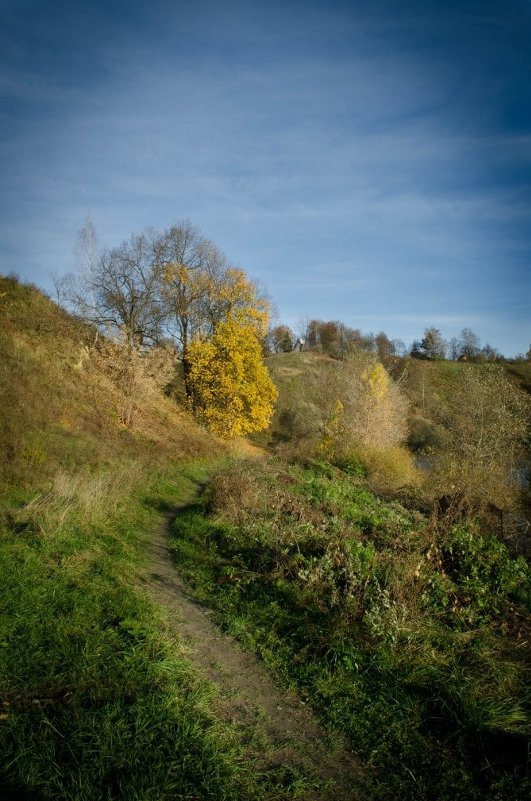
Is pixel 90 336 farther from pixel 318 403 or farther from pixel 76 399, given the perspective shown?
pixel 318 403

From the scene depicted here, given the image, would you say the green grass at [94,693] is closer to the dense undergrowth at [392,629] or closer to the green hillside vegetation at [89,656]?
the green hillside vegetation at [89,656]

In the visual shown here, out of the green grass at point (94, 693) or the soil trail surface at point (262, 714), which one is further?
the soil trail surface at point (262, 714)

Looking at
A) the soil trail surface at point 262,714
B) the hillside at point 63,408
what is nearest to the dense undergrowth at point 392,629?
the soil trail surface at point 262,714

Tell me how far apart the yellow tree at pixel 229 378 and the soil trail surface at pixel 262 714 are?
2535 centimetres

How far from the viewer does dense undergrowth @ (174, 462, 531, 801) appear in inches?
172

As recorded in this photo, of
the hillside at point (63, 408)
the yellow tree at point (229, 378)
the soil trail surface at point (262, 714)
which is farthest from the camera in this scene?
the yellow tree at point (229, 378)

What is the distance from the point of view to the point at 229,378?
105ft

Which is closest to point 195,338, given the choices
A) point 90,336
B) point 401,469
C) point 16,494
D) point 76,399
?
point 90,336

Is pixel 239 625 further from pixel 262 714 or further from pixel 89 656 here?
pixel 89 656

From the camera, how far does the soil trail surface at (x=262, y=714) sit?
13.5 feet

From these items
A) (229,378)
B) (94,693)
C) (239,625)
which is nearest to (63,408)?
(229,378)

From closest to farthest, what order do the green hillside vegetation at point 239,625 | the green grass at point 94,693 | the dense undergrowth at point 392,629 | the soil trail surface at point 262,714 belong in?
the green grass at point 94,693 → the green hillside vegetation at point 239,625 → the soil trail surface at point 262,714 → the dense undergrowth at point 392,629

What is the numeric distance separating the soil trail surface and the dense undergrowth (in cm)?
22

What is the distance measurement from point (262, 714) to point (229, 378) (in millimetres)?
27624
